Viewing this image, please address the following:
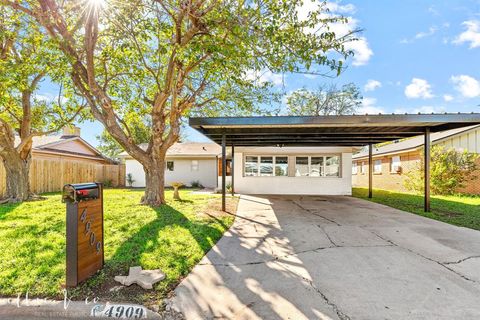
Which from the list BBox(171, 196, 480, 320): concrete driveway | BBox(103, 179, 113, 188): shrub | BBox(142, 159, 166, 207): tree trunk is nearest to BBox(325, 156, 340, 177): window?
BBox(171, 196, 480, 320): concrete driveway

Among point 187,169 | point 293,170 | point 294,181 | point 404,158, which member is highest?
point 404,158

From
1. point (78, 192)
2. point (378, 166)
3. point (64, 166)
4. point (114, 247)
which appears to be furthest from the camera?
point (378, 166)

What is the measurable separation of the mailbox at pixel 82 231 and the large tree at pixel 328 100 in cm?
2316

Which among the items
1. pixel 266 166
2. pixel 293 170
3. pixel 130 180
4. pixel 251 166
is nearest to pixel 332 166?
pixel 293 170

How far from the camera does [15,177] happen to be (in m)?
9.62

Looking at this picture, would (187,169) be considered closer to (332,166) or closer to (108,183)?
(108,183)

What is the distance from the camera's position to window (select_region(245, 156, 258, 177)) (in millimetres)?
14656

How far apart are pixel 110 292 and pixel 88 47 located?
604 cm

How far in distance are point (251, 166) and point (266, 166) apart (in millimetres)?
883

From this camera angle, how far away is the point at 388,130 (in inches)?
335

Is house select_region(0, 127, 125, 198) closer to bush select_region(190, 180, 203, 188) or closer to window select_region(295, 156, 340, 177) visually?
bush select_region(190, 180, 203, 188)

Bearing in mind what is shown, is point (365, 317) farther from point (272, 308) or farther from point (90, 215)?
point (90, 215)

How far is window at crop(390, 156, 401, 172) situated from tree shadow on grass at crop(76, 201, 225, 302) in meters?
16.4

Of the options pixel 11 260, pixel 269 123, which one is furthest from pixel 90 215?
pixel 269 123
